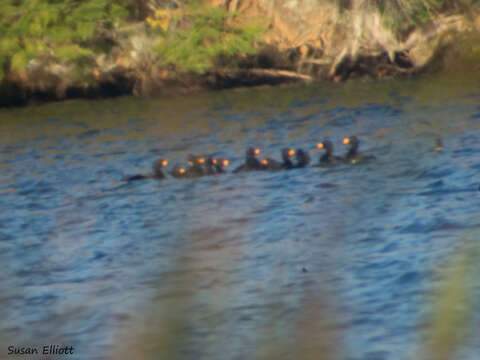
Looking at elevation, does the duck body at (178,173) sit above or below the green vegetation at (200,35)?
below

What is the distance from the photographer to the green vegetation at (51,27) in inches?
1227

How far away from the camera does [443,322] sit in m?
1.93

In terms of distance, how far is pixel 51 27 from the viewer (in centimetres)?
3183

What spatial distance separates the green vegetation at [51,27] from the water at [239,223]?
3.99 meters

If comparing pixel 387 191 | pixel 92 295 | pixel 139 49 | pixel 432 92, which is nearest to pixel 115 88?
pixel 139 49

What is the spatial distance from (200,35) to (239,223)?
98.1ft

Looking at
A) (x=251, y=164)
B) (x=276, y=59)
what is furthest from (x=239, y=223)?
(x=276, y=59)

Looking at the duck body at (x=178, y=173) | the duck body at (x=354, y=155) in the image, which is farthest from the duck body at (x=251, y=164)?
the duck body at (x=354, y=155)

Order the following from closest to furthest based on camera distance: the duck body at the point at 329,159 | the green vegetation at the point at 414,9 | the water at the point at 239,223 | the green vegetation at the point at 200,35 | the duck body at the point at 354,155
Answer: the water at the point at 239,223 → the duck body at the point at 354,155 → the duck body at the point at 329,159 → the green vegetation at the point at 414,9 → the green vegetation at the point at 200,35

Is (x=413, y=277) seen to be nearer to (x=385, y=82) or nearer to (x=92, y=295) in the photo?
(x=92, y=295)

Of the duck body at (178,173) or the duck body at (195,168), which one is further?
the duck body at (178,173)

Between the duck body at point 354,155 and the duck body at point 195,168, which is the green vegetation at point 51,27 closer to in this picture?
the duck body at point 195,168

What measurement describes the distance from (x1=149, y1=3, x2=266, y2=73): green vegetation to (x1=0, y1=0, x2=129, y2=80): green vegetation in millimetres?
2019

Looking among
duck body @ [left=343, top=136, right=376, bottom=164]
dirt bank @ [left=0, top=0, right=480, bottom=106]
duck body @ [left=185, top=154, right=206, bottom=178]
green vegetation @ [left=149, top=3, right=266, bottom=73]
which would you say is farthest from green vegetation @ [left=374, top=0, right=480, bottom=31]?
duck body @ [left=185, top=154, right=206, bottom=178]
